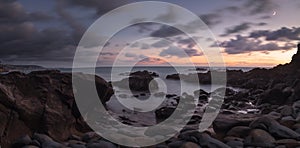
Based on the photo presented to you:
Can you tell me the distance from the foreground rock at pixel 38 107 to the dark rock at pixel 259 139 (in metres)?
4.91

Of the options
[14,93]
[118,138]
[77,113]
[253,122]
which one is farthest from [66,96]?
[253,122]

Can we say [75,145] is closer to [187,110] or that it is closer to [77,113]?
[77,113]

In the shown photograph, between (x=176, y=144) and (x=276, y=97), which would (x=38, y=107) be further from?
(x=276, y=97)

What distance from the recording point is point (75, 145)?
6.39m

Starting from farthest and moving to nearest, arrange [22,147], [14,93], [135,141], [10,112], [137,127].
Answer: [137,127], [14,93], [10,112], [135,141], [22,147]

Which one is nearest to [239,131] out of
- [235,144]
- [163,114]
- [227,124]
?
[227,124]

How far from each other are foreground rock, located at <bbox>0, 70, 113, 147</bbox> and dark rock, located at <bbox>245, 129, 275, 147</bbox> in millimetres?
4908

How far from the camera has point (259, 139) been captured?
21.2 ft

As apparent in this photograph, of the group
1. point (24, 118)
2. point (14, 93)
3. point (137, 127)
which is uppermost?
point (14, 93)

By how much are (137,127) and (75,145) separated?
15.3ft

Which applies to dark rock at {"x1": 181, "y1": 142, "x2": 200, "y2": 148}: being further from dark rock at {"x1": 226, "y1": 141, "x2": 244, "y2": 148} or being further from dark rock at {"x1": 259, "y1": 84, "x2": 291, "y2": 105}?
dark rock at {"x1": 259, "y1": 84, "x2": 291, "y2": 105}

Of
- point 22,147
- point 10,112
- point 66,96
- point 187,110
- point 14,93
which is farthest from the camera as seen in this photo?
point 187,110

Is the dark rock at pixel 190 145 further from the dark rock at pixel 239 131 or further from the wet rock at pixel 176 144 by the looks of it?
the dark rock at pixel 239 131

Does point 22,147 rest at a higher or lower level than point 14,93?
lower
